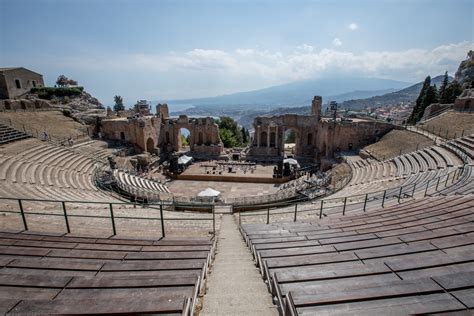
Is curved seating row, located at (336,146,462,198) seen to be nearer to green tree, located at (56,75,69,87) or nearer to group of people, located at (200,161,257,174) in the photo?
group of people, located at (200,161,257,174)

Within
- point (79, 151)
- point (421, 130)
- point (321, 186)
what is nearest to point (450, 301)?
point (321, 186)

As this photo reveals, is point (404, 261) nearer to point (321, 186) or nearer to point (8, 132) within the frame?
point (321, 186)

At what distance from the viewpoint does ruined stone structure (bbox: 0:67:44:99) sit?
40406 mm

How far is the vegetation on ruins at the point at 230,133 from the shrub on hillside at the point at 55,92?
3195 cm

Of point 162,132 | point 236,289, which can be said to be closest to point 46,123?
point 162,132

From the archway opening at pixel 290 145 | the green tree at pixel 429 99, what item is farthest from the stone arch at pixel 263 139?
the green tree at pixel 429 99

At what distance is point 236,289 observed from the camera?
16.4ft

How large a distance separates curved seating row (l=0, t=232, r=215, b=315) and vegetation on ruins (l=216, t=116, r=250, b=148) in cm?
4792

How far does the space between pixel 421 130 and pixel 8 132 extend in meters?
48.0

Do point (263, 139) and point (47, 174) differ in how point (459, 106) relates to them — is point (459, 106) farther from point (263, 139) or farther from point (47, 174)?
point (47, 174)

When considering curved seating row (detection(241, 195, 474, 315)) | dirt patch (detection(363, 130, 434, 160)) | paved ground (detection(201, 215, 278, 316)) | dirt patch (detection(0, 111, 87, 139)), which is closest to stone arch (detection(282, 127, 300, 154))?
dirt patch (detection(363, 130, 434, 160))

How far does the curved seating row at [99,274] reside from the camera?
3480 mm

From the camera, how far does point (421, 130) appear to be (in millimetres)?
31234

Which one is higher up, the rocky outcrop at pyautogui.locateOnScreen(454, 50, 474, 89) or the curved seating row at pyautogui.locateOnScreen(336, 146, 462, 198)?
the rocky outcrop at pyautogui.locateOnScreen(454, 50, 474, 89)
